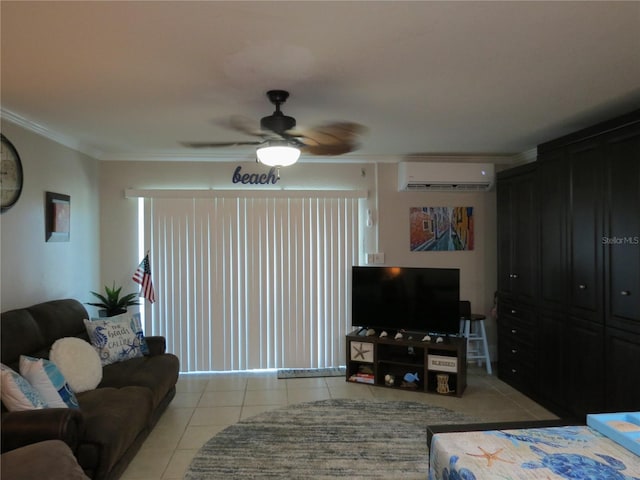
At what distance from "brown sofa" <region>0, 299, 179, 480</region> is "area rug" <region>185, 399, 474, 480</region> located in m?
0.53

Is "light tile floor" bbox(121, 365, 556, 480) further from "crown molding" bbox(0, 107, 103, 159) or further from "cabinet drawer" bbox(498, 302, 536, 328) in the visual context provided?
"crown molding" bbox(0, 107, 103, 159)

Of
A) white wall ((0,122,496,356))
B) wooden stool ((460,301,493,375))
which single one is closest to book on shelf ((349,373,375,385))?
wooden stool ((460,301,493,375))

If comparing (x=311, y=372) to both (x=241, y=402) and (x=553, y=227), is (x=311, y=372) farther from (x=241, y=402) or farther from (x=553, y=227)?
(x=553, y=227)

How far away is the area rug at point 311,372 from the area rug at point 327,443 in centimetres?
82

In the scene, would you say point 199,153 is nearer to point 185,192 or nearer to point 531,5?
point 185,192

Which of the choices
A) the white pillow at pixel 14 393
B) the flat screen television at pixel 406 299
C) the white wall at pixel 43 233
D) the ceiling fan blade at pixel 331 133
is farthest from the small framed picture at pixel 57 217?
the flat screen television at pixel 406 299

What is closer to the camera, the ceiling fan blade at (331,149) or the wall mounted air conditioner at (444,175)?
the ceiling fan blade at (331,149)

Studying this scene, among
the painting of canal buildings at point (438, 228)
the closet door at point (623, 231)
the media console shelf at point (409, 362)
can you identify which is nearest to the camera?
the closet door at point (623, 231)

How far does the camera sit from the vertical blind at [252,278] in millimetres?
4820

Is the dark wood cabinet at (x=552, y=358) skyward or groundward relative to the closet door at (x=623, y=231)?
groundward

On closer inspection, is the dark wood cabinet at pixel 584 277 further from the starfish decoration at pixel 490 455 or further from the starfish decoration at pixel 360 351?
the starfish decoration at pixel 490 455

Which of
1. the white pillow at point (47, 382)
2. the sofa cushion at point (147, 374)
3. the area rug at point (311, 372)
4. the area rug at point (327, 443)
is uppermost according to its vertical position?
the white pillow at point (47, 382)

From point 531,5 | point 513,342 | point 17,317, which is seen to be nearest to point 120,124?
point 17,317

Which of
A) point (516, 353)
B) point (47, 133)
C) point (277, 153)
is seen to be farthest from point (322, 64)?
point (516, 353)
